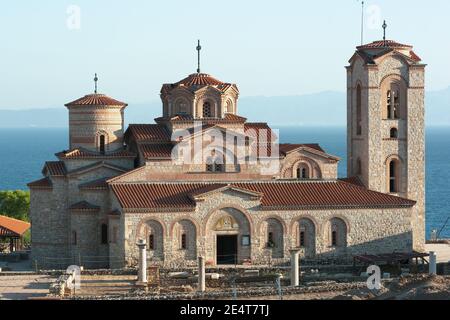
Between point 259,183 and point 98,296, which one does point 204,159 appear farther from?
point 98,296

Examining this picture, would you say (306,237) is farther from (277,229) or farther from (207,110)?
(207,110)

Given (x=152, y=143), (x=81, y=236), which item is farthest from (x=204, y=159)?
(x=81, y=236)

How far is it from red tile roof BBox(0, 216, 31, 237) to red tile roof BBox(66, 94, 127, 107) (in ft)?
26.2

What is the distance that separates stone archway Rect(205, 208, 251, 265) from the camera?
4741 cm

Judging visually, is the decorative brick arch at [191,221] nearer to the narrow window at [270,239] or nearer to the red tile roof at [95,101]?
the narrow window at [270,239]

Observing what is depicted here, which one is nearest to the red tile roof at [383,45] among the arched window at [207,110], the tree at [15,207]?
the arched window at [207,110]

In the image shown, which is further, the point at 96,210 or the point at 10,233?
the point at 10,233

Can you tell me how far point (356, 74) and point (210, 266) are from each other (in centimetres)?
1294

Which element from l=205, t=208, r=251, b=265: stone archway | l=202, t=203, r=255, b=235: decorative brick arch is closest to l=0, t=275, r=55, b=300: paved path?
A: l=202, t=203, r=255, b=235: decorative brick arch

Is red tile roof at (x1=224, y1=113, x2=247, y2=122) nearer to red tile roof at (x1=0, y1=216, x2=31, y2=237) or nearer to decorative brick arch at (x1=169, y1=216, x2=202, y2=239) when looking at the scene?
decorative brick arch at (x1=169, y1=216, x2=202, y2=239)

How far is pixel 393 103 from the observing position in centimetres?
5244

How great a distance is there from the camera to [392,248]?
49000 mm

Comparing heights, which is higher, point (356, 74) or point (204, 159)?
point (356, 74)
